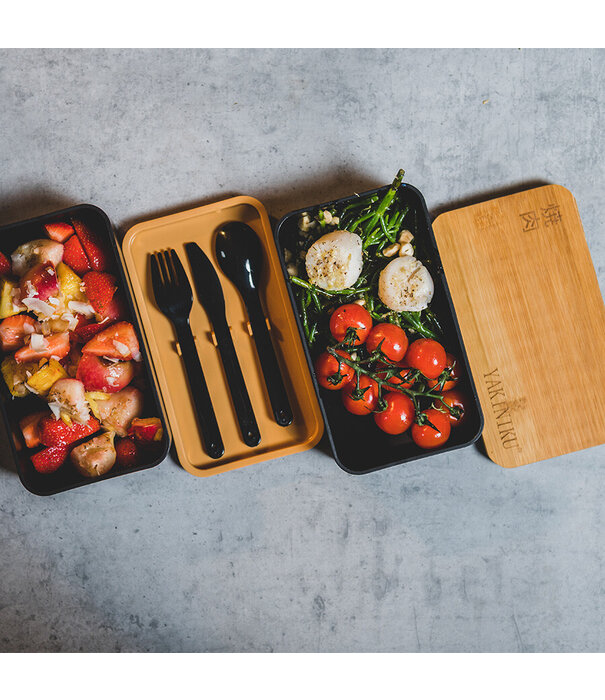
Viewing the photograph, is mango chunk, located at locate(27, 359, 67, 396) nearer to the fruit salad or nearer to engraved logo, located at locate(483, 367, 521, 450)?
the fruit salad

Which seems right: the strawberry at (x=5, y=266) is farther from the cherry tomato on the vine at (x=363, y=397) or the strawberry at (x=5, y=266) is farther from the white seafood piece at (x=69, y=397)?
the cherry tomato on the vine at (x=363, y=397)

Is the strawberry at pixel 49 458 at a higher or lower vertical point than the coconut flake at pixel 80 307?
lower

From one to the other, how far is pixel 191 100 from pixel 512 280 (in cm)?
97

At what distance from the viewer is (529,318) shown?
138cm

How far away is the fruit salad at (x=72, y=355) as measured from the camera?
126cm

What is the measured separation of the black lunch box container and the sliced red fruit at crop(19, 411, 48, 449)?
0.02 meters

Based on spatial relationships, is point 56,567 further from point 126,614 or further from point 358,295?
point 358,295

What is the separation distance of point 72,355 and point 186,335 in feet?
0.93

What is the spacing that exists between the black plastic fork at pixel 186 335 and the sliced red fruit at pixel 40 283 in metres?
0.23

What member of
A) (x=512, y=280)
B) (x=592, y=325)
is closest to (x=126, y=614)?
(x=512, y=280)

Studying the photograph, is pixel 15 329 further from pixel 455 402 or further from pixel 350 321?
pixel 455 402

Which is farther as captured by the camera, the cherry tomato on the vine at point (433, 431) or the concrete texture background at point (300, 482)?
the concrete texture background at point (300, 482)

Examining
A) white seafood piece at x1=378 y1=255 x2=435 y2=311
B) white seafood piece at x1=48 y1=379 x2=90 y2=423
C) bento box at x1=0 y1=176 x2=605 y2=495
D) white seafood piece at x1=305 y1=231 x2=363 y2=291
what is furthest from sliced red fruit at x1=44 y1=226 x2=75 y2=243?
white seafood piece at x1=378 y1=255 x2=435 y2=311

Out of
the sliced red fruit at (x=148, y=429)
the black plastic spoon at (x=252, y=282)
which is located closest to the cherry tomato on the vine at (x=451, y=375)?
the black plastic spoon at (x=252, y=282)
